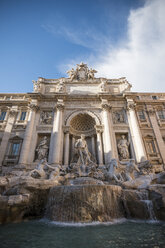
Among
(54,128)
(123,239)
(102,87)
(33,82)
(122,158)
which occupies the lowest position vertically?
(123,239)

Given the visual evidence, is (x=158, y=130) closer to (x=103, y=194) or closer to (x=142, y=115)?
(x=142, y=115)

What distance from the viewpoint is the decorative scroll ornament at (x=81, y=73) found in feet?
60.6

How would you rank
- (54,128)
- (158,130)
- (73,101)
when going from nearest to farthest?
(54,128) < (158,130) < (73,101)

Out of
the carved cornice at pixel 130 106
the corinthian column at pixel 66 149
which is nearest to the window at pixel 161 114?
the carved cornice at pixel 130 106

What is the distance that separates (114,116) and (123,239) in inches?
523

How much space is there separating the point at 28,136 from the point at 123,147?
395 inches

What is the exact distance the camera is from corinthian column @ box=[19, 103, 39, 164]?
39.7 feet

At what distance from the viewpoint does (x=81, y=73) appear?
62.8ft

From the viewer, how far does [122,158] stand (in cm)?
1276

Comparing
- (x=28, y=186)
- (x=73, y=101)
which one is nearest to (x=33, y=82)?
(x=73, y=101)

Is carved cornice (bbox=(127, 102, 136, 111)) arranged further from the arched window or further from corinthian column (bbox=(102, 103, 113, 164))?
the arched window

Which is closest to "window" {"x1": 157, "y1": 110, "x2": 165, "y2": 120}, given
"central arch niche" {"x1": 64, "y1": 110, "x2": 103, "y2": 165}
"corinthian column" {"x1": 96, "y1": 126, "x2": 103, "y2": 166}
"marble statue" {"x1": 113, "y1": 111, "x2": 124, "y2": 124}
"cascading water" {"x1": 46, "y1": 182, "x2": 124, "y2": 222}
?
"marble statue" {"x1": 113, "y1": 111, "x2": 124, "y2": 124}

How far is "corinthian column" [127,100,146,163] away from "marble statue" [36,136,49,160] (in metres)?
9.22

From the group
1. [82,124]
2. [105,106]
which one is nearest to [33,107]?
[82,124]
